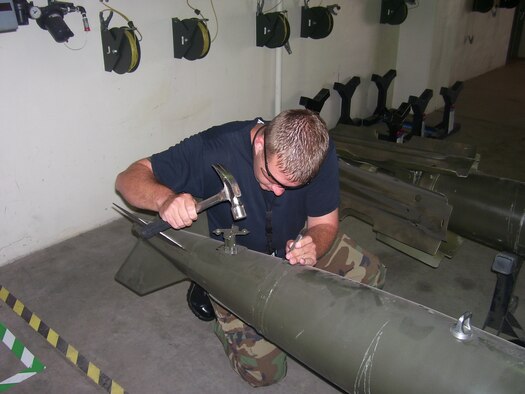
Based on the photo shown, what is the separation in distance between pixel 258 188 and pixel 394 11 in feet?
12.0

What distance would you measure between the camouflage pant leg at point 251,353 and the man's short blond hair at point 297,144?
0.78 metres

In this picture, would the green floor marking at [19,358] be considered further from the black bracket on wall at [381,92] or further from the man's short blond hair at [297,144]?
the black bracket on wall at [381,92]

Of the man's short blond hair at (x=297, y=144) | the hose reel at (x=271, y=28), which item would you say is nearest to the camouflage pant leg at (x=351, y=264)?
the man's short blond hair at (x=297, y=144)

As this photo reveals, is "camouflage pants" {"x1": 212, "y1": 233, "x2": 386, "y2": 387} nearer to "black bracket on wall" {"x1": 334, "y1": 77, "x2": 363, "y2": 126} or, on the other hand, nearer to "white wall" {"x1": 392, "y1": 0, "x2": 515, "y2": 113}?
"black bracket on wall" {"x1": 334, "y1": 77, "x2": 363, "y2": 126}

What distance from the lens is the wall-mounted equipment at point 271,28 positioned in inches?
137

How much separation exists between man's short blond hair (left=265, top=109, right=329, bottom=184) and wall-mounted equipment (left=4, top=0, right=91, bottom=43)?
1.51 m

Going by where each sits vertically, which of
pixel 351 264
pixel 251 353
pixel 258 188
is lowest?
pixel 251 353

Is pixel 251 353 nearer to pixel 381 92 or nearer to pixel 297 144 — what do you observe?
pixel 297 144

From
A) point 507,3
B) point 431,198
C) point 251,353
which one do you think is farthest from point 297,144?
point 507,3

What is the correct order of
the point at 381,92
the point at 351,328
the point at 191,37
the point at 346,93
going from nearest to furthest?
the point at 351,328 < the point at 191,37 < the point at 346,93 < the point at 381,92

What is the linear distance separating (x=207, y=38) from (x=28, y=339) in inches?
80.4

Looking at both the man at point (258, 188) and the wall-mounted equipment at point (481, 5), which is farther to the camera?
the wall-mounted equipment at point (481, 5)

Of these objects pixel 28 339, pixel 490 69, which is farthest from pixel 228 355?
pixel 490 69

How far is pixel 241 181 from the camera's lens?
1.75 m
